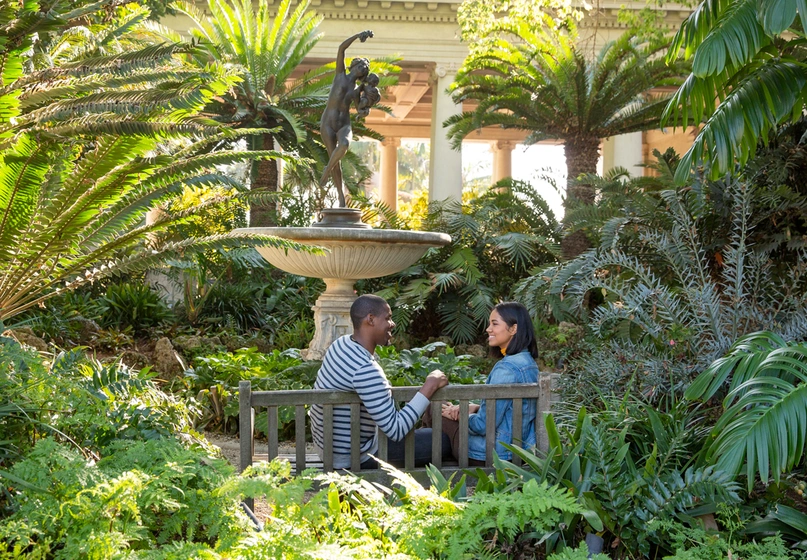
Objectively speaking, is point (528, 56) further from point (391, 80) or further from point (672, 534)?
point (672, 534)

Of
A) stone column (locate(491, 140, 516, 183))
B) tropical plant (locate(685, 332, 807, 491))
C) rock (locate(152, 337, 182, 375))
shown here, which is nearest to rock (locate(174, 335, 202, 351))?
rock (locate(152, 337, 182, 375))

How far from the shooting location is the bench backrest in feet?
11.4

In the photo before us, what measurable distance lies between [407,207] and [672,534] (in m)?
18.8

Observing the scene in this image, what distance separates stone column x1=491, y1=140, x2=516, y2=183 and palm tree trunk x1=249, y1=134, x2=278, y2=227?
50.1ft

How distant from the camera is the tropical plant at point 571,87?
1240cm

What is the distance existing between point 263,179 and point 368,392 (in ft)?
33.2

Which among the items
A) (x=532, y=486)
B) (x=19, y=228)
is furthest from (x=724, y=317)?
(x=19, y=228)

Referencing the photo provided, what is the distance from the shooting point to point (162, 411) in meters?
3.84

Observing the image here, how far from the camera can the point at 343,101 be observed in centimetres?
736

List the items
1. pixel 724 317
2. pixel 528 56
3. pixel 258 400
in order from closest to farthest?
1. pixel 258 400
2. pixel 724 317
3. pixel 528 56

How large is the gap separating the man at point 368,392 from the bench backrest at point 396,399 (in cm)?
6

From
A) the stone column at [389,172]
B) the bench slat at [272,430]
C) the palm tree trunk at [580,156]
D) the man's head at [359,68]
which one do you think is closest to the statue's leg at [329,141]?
the man's head at [359,68]

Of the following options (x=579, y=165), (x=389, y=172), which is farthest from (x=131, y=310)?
(x=389, y=172)

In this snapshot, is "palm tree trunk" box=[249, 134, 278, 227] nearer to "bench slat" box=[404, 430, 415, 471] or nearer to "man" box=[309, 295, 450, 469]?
"man" box=[309, 295, 450, 469]
